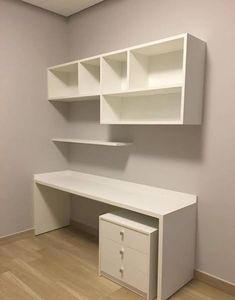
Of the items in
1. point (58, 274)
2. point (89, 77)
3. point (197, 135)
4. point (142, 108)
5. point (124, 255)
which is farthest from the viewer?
point (89, 77)

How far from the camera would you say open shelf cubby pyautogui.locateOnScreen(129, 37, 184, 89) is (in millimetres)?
2271

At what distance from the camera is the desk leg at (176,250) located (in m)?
1.93

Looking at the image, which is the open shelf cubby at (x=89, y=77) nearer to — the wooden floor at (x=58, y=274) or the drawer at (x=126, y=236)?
the drawer at (x=126, y=236)

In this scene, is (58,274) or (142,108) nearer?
(58,274)

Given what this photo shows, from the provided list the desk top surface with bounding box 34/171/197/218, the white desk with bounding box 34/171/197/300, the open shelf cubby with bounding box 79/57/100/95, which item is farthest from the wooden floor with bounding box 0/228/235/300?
the open shelf cubby with bounding box 79/57/100/95

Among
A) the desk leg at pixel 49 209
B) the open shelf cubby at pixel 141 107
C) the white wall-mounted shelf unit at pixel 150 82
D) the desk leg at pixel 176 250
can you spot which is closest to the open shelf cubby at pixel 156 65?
the white wall-mounted shelf unit at pixel 150 82

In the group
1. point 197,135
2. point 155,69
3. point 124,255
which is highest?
point 155,69

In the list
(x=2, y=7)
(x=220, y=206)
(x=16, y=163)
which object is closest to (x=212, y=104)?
A: (x=220, y=206)

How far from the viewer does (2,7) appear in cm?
274

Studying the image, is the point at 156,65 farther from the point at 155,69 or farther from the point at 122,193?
the point at 122,193

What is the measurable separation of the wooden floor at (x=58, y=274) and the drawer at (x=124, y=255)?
0.23 m

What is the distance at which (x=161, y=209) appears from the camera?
1996 millimetres

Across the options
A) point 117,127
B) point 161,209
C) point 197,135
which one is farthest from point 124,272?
point 117,127

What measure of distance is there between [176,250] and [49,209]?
169 cm
